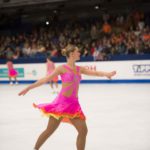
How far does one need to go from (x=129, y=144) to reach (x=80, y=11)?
18.8 metres

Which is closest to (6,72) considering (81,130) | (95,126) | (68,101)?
(95,126)

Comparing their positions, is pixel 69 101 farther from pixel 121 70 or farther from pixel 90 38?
pixel 90 38

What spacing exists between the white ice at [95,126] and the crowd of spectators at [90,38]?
6.51m

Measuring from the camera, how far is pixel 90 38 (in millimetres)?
20562

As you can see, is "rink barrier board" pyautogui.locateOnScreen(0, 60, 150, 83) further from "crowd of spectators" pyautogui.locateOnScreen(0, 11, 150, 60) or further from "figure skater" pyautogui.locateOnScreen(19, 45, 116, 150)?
"figure skater" pyautogui.locateOnScreen(19, 45, 116, 150)

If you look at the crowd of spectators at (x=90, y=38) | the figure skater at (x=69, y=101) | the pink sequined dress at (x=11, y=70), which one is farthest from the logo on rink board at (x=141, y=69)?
the figure skater at (x=69, y=101)

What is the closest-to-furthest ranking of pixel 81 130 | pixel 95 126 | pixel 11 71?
pixel 81 130
pixel 95 126
pixel 11 71

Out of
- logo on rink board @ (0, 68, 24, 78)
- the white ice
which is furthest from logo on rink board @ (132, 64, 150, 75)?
logo on rink board @ (0, 68, 24, 78)

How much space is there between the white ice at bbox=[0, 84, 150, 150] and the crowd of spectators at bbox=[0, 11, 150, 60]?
21.4 feet

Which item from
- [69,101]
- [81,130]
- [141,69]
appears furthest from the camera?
[141,69]

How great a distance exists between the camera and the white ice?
19.3 feet

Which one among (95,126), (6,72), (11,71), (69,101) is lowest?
(95,126)

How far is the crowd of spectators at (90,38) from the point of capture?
702 inches

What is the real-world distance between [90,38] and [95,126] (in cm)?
1360
